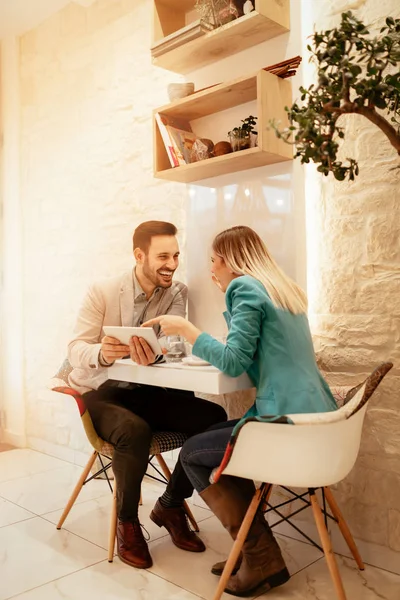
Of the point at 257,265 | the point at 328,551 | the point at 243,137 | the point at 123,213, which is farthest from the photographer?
the point at 123,213

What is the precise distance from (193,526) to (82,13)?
10.5 feet

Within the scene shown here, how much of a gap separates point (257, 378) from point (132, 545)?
88cm

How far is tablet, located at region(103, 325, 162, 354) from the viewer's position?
7.19ft

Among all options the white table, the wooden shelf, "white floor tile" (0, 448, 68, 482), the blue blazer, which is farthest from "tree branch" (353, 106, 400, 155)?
"white floor tile" (0, 448, 68, 482)

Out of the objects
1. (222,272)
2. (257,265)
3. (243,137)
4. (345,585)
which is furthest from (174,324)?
(345,585)

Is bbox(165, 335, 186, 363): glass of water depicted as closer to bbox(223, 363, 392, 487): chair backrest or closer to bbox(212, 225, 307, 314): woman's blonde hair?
bbox(212, 225, 307, 314): woman's blonde hair

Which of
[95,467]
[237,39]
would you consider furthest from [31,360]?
[237,39]

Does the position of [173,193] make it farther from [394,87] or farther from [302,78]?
[394,87]

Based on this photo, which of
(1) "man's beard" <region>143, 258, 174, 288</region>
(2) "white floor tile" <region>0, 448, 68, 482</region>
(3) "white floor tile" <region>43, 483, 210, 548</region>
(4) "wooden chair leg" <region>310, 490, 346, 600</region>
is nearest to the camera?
(4) "wooden chair leg" <region>310, 490, 346, 600</region>

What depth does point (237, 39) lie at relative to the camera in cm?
274

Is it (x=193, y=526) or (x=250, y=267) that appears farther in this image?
(x=193, y=526)

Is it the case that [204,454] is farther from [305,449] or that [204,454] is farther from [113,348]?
[113,348]

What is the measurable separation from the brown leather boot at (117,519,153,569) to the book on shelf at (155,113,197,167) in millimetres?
1646

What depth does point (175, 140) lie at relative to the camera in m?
2.90
